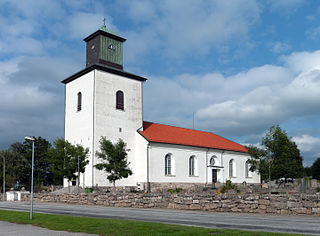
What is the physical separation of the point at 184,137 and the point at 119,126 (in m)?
11.4

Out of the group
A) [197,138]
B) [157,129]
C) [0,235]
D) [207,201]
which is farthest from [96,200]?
[197,138]

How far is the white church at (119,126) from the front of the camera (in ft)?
129

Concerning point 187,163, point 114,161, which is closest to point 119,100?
point 114,161

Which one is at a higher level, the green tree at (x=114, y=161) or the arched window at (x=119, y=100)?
the arched window at (x=119, y=100)

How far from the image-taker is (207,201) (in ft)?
65.4

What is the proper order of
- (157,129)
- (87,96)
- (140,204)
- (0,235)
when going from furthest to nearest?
(157,129) < (87,96) < (140,204) < (0,235)

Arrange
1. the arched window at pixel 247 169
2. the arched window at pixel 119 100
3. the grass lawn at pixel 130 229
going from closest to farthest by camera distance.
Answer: the grass lawn at pixel 130 229 < the arched window at pixel 119 100 < the arched window at pixel 247 169

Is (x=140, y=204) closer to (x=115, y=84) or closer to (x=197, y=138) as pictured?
(x=115, y=84)

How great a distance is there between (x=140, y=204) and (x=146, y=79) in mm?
24498

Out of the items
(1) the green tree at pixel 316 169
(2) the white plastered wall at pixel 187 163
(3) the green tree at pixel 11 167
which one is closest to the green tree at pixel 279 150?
(2) the white plastered wall at pixel 187 163

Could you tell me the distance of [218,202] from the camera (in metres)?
19.3

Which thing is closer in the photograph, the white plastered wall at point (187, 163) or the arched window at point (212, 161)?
the white plastered wall at point (187, 163)

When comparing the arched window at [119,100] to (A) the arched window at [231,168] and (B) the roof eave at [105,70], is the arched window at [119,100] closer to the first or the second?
(B) the roof eave at [105,70]

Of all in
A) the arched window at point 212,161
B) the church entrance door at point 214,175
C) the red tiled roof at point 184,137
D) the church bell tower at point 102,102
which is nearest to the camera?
the church bell tower at point 102,102
